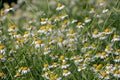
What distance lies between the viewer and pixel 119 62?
12.9 feet

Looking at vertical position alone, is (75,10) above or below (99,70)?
below

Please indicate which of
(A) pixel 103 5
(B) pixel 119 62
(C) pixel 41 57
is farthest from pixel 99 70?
(A) pixel 103 5

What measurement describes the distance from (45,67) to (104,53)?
60 centimetres

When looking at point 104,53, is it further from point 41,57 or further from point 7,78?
point 7,78

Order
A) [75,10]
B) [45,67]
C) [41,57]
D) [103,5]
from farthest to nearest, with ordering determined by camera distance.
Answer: [75,10]
[103,5]
[41,57]
[45,67]

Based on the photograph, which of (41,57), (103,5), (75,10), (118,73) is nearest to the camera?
(118,73)

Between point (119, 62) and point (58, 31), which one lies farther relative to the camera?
point (58, 31)

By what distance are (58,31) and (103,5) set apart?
0.96m

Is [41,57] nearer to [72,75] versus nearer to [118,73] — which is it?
[72,75]

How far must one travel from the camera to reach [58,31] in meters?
4.53

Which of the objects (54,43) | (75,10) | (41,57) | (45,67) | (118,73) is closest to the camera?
(118,73)

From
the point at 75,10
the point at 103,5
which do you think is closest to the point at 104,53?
the point at 103,5

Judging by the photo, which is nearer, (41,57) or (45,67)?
(45,67)

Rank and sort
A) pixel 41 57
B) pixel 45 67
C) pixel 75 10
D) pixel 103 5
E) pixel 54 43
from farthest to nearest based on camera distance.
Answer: pixel 75 10, pixel 103 5, pixel 54 43, pixel 41 57, pixel 45 67
